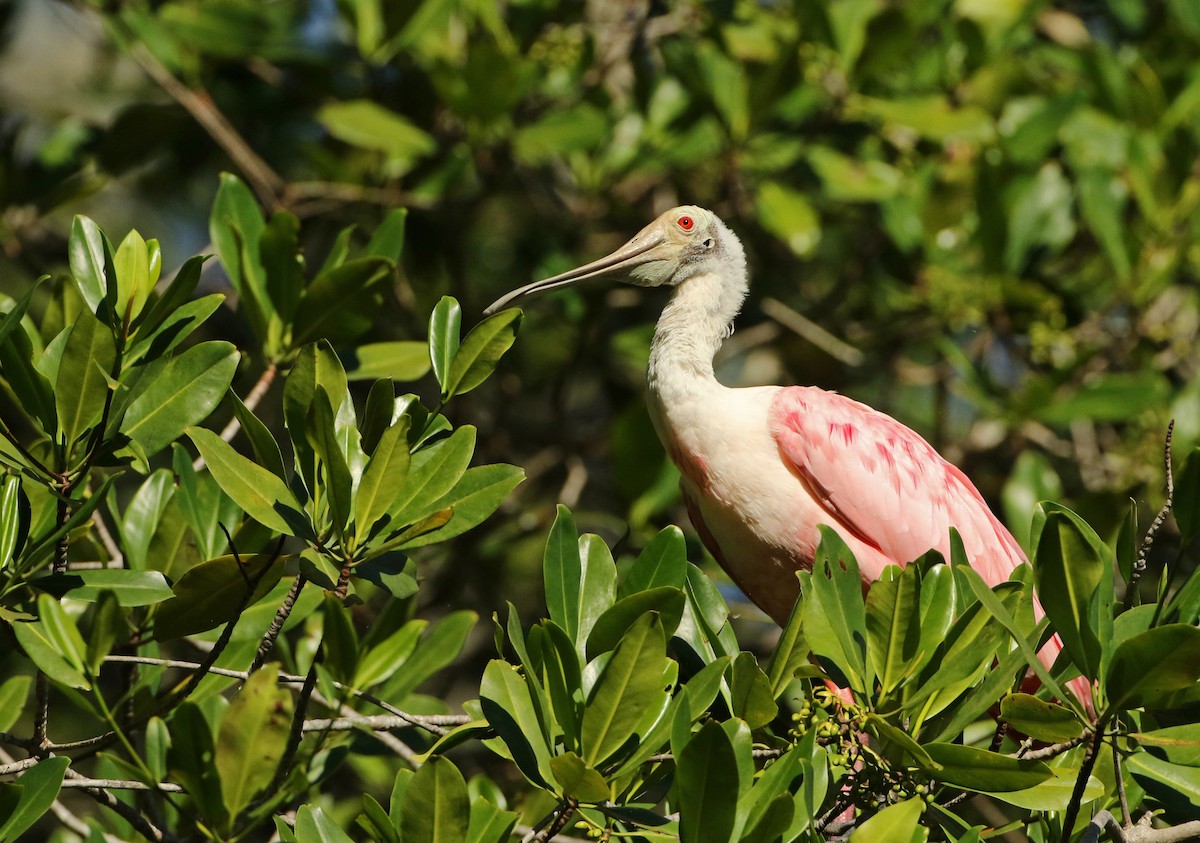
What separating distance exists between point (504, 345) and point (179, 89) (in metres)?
3.19

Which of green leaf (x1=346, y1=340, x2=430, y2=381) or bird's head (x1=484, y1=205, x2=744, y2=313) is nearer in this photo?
green leaf (x1=346, y1=340, x2=430, y2=381)

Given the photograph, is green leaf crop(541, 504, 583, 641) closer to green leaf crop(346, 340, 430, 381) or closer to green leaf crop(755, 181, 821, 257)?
green leaf crop(346, 340, 430, 381)

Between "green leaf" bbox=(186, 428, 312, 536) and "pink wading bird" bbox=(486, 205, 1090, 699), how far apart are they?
1.69 m

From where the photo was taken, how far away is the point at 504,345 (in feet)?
9.09

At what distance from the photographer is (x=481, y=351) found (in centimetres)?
277

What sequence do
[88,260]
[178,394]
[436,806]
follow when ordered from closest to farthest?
[436,806]
[178,394]
[88,260]

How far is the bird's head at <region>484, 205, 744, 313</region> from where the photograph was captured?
4559 millimetres

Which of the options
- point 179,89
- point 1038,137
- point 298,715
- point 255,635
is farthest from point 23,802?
point 1038,137

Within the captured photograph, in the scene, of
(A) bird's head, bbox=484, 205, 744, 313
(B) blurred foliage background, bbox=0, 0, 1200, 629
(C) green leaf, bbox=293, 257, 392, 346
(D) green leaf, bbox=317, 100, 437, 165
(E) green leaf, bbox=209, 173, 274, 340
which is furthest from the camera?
(B) blurred foliage background, bbox=0, 0, 1200, 629

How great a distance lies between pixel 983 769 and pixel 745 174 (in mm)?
3663

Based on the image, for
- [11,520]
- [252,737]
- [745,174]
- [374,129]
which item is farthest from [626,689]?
[745,174]

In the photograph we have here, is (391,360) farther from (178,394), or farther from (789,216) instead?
(789,216)

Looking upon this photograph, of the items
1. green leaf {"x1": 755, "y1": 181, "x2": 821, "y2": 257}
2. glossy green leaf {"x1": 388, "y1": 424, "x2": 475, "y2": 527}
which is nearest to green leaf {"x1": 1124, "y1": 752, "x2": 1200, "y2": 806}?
glossy green leaf {"x1": 388, "y1": 424, "x2": 475, "y2": 527}

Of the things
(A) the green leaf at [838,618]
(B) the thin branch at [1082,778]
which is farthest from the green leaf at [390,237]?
(B) the thin branch at [1082,778]
